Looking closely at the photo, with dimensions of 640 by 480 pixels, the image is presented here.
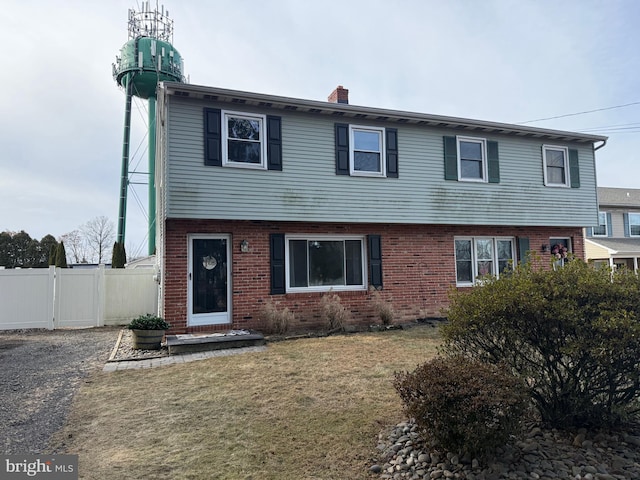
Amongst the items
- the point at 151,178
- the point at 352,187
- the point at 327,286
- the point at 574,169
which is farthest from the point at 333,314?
the point at 151,178

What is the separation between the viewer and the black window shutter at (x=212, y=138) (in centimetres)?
928

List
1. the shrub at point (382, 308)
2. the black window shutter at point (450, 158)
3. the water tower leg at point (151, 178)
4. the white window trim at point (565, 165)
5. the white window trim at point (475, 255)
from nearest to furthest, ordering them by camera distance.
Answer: the shrub at point (382, 308) < the black window shutter at point (450, 158) < the white window trim at point (475, 255) < the white window trim at point (565, 165) < the water tower leg at point (151, 178)

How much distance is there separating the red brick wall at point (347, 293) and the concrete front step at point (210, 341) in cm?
88

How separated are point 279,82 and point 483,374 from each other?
1258cm

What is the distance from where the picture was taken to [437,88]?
1313 cm

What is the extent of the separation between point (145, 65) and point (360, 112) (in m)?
17.0

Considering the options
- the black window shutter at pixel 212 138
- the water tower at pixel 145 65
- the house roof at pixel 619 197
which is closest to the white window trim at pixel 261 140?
the black window shutter at pixel 212 138

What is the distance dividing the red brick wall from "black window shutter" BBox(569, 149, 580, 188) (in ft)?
4.90

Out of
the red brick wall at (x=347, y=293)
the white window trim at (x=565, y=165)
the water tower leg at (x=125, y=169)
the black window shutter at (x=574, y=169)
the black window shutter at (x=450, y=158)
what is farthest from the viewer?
the water tower leg at (x=125, y=169)

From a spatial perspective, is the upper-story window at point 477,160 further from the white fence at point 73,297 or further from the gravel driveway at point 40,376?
the gravel driveway at point 40,376

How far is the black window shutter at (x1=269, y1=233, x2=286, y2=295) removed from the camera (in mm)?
9945

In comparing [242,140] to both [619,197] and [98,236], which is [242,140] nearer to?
[619,197]

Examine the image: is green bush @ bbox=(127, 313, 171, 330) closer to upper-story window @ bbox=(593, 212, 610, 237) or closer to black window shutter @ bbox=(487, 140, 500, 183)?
black window shutter @ bbox=(487, 140, 500, 183)

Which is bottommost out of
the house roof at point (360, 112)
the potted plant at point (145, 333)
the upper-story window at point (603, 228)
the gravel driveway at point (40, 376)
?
the gravel driveway at point (40, 376)
